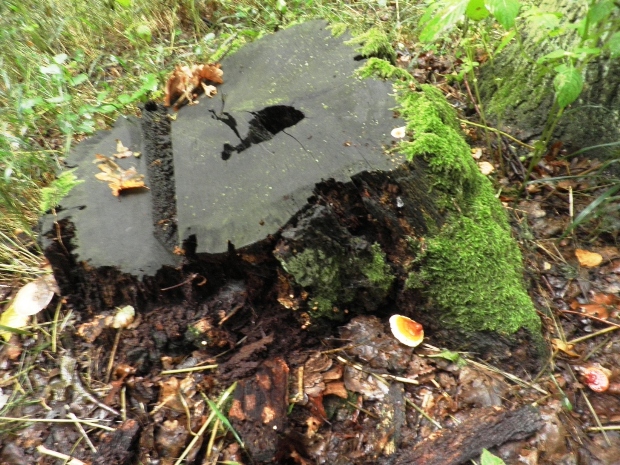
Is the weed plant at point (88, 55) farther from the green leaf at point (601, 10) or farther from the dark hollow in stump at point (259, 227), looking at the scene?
the green leaf at point (601, 10)

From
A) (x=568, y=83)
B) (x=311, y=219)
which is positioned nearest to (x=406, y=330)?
(x=311, y=219)

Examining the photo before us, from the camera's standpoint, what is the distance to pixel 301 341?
92.0 inches

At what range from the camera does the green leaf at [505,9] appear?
1.93 meters

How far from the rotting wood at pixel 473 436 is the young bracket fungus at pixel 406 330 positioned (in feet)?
1.48

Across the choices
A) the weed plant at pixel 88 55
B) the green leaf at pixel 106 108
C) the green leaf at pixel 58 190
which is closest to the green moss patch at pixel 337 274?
the green leaf at pixel 58 190

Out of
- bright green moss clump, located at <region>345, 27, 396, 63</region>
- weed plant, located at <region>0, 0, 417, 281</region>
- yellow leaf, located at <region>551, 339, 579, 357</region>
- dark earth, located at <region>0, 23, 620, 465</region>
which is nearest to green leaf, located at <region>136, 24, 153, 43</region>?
weed plant, located at <region>0, 0, 417, 281</region>

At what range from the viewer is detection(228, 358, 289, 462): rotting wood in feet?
6.41

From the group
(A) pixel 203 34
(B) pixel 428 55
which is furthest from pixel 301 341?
(A) pixel 203 34

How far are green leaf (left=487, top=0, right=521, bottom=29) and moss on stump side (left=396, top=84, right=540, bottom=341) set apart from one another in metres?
0.50

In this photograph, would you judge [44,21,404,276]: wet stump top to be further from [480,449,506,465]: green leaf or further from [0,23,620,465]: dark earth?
[480,449,506,465]: green leaf

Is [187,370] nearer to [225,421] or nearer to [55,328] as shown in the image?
[225,421]

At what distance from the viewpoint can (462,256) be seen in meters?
2.19

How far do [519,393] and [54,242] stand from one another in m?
2.55

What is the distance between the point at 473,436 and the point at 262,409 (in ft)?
3.33
